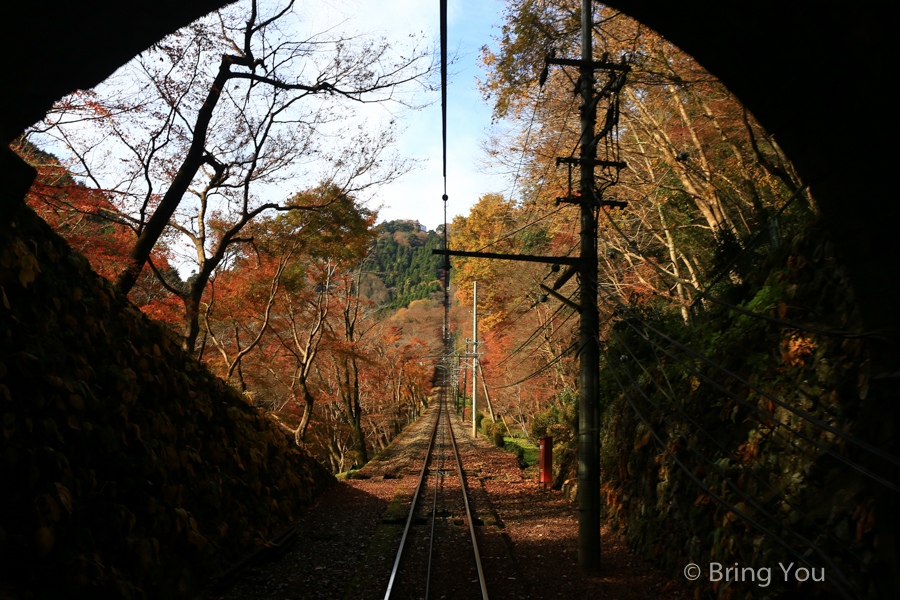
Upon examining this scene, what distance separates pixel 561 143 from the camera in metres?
13.9

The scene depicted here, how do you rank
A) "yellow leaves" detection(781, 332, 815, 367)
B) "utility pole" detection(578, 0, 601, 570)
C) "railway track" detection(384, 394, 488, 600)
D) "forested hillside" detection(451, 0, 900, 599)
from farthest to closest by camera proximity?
"utility pole" detection(578, 0, 601, 570) < "railway track" detection(384, 394, 488, 600) < "yellow leaves" detection(781, 332, 815, 367) < "forested hillside" detection(451, 0, 900, 599)

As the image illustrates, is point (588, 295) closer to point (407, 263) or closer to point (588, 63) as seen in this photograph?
point (588, 63)

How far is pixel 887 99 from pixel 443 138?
423 cm

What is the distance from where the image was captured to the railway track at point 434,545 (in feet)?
23.5

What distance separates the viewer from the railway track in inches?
282

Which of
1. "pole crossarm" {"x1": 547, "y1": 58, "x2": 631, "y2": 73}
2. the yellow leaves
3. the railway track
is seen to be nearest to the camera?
the yellow leaves

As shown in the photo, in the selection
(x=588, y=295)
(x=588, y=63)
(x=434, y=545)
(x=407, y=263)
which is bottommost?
(x=434, y=545)

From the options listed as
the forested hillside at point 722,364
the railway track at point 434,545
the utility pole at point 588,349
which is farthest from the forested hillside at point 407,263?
the utility pole at point 588,349

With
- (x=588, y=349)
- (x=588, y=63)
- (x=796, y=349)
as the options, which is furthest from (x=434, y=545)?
(x=588, y=63)

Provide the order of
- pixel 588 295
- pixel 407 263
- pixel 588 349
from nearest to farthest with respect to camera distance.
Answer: pixel 588 349 → pixel 588 295 → pixel 407 263

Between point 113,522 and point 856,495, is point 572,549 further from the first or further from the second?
point 113,522

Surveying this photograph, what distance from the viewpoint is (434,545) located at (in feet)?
30.3

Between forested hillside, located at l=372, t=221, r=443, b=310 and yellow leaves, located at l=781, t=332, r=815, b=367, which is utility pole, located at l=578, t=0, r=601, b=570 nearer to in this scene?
yellow leaves, located at l=781, t=332, r=815, b=367

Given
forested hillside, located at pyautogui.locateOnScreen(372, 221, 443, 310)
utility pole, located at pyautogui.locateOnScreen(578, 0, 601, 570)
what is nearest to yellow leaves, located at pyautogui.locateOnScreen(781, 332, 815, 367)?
utility pole, located at pyautogui.locateOnScreen(578, 0, 601, 570)
